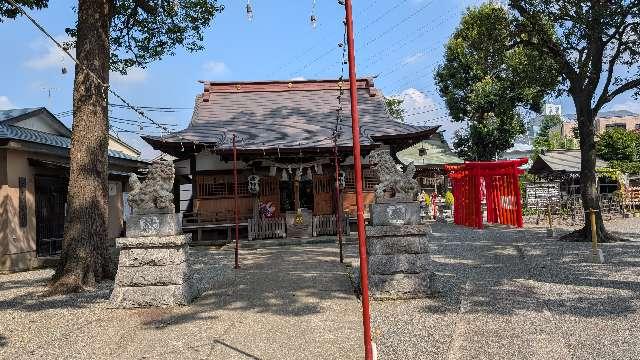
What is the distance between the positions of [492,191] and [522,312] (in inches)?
568

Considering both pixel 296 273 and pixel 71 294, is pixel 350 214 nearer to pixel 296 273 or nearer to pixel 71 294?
pixel 296 273

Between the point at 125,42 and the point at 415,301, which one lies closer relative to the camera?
the point at 415,301

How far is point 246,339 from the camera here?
5.57m

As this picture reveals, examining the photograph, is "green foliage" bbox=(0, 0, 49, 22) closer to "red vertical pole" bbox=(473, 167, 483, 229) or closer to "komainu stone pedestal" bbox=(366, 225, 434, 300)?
"komainu stone pedestal" bbox=(366, 225, 434, 300)

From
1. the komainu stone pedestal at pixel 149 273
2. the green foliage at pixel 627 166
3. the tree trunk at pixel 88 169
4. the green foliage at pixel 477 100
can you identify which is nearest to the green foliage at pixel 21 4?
the tree trunk at pixel 88 169

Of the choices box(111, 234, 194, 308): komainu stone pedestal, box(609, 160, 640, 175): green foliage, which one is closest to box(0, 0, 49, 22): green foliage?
box(111, 234, 194, 308): komainu stone pedestal

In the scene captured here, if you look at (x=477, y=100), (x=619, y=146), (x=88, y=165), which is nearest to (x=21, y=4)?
(x=88, y=165)

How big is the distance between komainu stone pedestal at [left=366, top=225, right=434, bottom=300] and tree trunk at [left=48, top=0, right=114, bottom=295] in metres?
5.53

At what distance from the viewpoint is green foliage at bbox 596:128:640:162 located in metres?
29.0

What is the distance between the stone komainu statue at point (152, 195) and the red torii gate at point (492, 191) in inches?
528

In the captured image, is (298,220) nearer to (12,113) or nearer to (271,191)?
(271,191)

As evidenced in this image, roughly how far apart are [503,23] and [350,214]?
8.07 meters

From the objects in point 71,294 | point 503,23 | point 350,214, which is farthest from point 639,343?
point 350,214

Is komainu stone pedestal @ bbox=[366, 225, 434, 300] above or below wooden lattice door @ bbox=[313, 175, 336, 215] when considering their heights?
below
